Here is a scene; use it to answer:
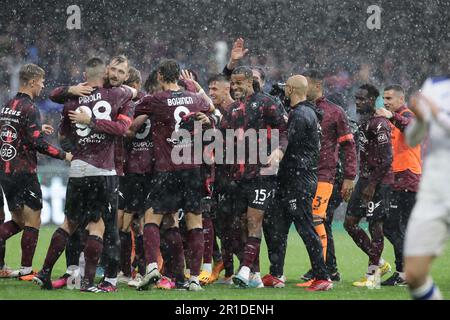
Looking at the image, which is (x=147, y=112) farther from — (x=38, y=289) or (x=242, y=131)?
(x=38, y=289)

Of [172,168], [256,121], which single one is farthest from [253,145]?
[172,168]

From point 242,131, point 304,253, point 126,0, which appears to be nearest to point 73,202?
point 242,131

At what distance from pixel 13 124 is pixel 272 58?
38.3 ft

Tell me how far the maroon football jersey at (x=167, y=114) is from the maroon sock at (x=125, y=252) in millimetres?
1001

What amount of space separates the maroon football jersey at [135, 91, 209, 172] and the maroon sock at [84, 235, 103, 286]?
0.87 m

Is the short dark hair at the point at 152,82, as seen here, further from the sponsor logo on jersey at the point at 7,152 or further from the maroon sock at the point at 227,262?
the maroon sock at the point at 227,262

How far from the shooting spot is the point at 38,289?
8789 mm

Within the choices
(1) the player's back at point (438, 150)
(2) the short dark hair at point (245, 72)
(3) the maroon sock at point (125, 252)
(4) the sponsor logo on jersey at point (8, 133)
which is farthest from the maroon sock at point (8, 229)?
(1) the player's back at point (438, 150)

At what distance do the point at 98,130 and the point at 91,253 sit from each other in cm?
107

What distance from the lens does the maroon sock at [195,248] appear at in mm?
8742

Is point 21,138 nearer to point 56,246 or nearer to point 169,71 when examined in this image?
point 56,246

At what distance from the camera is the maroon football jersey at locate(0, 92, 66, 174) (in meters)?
9.26
